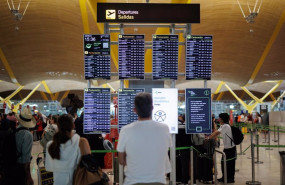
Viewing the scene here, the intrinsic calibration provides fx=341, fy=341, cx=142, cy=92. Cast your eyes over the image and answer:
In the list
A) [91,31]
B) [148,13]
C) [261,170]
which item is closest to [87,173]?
[148,13]

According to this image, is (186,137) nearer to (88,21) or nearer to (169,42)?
(169,42)

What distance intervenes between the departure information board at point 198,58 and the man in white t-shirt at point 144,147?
338cm

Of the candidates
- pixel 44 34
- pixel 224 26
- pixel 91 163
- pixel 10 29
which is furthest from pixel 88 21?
pixel 91 163

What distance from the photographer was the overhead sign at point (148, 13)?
5.91m

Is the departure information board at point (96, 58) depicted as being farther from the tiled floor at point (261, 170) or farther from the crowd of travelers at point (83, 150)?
the tiled floor at point (261, 170)

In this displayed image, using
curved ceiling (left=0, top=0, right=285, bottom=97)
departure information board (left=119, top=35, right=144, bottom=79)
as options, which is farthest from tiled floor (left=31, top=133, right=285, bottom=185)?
curved ceiling (left=0, top=0, right=285, bottom=97)

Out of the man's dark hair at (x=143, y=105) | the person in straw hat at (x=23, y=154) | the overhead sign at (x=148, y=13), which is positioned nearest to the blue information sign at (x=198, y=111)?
the overhead sign at (x=148, y=13)

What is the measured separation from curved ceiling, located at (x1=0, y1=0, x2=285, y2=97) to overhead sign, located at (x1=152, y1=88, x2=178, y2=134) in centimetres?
1453

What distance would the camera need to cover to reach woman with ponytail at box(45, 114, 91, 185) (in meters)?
4.00

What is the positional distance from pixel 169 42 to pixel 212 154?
10.2 ft

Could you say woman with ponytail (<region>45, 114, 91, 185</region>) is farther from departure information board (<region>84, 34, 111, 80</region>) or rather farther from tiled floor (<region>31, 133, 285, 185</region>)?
tiled floor (<region>31, 133, 285, 185</region>)

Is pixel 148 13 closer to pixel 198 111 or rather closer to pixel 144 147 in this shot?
pixel 198 111

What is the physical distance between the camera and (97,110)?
6.10 m

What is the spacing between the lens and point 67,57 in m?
32.0
